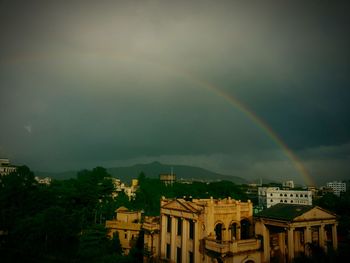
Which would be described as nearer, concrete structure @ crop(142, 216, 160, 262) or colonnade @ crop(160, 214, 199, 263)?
colonnade @ crop(160, 214, 199, 263)

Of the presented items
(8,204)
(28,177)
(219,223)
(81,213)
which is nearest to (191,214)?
(219,223)

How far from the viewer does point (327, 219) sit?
2903 cm

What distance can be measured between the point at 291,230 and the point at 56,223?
36200 mm

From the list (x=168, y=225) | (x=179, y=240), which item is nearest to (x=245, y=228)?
(x=179, y=240)

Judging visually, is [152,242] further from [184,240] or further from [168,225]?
[184,240]

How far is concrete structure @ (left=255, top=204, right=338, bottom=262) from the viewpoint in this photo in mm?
26812

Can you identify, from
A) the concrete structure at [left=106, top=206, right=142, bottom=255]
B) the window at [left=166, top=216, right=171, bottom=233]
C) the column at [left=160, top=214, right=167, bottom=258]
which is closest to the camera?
the column at [left=160, top=214, right=167, bottom=258]

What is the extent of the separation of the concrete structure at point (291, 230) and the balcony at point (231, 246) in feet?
4.52

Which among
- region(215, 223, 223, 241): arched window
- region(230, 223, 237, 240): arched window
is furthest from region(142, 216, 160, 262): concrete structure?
region(230, 223, 237, 240): arched window

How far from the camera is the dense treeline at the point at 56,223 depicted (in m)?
41.9

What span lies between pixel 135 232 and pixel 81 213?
59.1ft

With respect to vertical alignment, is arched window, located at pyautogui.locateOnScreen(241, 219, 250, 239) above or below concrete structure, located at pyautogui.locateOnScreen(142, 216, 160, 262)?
above

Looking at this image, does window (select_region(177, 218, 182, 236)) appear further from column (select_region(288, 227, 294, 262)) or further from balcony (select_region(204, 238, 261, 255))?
column (select_region(288, 227, 294, 262))

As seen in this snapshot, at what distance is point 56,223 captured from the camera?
47.8 metres
